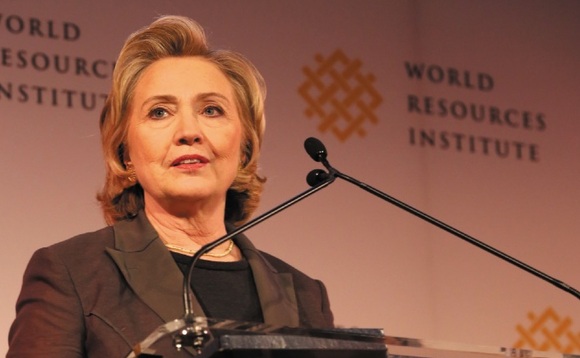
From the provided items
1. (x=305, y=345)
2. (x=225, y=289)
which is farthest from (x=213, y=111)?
(x=305, y=345)

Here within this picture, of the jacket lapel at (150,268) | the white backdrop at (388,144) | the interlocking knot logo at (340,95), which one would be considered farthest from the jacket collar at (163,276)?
the interlocking knot logo at (340,95)

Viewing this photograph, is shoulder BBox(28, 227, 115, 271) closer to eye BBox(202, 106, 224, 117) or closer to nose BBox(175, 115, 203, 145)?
nose BBox(175, 115, 203, 145)

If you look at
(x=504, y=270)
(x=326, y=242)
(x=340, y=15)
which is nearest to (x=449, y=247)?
(x=504, y=270)

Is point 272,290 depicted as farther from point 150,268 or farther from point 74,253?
point 74,253

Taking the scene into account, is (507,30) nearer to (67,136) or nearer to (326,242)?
(326,242)

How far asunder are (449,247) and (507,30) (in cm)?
99

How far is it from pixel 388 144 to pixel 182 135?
2.27 m

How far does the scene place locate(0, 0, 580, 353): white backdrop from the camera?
4121mm

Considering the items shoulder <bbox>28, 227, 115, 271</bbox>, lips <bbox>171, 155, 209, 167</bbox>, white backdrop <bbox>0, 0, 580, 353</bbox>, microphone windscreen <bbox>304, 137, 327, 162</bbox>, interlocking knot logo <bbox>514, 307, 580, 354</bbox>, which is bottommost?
shoulder <bbox>28, 227, 115, 271</bbox>

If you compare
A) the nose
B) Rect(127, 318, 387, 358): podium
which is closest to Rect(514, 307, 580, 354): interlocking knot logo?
the nose

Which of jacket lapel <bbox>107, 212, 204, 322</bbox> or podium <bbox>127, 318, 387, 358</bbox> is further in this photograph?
jacket lapel <bbox>107, 212, 204, 322</bbox>

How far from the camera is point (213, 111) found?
2861 mm

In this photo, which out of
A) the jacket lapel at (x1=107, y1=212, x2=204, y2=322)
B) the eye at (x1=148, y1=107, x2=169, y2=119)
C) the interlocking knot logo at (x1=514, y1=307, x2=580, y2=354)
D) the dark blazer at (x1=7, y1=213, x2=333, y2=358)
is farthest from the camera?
the interlocking knot logo at (x1=514, y1=307, x2=580, y2=354)

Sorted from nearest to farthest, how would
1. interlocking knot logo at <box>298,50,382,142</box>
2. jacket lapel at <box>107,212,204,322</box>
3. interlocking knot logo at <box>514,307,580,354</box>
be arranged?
jacket lapel at <box>107,212,204,322</box>
interlocking knot logo at <box>298,50,382,142</box>
interlocking knot logo at <box>514,307,580,354</box>
